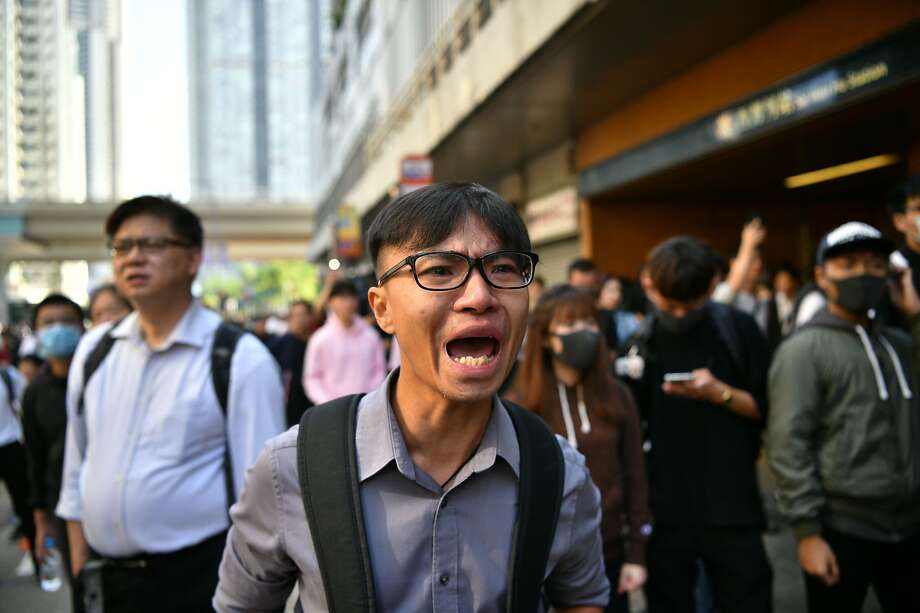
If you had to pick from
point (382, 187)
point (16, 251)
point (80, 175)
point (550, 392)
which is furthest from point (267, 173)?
point (550, 392)

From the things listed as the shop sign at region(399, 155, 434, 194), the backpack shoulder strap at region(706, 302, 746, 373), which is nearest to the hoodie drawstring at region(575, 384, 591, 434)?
the backpack shoulder strap at region(706, 302, 746, 373)

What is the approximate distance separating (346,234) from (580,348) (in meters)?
20.3

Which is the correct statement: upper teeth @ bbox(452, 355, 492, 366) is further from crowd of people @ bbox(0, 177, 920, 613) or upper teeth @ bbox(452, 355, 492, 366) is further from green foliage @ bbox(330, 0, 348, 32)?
green foliage @ bbox(330, 0, 348, 32)

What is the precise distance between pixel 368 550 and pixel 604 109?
46.2 ft

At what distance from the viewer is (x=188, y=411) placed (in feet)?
10.8

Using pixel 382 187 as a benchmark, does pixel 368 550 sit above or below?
below

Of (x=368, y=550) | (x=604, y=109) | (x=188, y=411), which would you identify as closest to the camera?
(x=368, y=550)

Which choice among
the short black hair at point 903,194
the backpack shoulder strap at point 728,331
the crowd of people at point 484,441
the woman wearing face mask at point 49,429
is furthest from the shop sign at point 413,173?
the backpack shoulder strap at point 728,331

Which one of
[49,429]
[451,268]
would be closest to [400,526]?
[451,268]

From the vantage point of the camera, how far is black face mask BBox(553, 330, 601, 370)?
389cm

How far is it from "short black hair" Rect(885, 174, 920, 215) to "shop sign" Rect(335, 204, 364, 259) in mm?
18728

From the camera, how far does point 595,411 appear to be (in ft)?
12.9

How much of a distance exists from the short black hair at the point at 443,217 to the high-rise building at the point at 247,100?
6291 inches

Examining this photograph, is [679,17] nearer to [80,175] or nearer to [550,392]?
[550,392]
